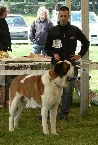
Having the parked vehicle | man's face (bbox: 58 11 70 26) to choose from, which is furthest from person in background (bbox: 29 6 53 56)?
the parked vehicle

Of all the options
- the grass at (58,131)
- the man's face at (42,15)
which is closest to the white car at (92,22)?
the man's face at (42,15)

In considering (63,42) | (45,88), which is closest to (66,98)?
(63,42)

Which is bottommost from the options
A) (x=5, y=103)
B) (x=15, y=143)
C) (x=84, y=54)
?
(x=5, y=103)

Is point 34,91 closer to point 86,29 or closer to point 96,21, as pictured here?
point 86,29

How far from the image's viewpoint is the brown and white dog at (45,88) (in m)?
7.08

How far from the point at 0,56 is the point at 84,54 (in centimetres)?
234

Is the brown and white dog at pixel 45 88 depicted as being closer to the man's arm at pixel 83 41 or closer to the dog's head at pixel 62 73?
the dog's head at pixel 62 73

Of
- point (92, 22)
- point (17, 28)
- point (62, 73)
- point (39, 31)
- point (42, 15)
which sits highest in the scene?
point (42, 15)

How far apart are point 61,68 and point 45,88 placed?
0.36 metres

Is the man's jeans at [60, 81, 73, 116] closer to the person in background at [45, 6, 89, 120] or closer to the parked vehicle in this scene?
the person in background at [45, 6, 89, 120]

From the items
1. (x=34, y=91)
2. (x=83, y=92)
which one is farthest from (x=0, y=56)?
(x=34, y=91)

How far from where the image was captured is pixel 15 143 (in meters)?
6.22

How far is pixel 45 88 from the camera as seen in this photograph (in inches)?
281

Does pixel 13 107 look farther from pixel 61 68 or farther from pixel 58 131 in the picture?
pixel 61 68
